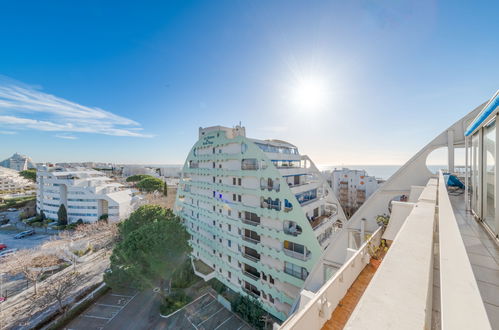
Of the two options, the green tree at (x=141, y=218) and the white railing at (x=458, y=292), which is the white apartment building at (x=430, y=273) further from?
the green tree at (x=141, y=218)

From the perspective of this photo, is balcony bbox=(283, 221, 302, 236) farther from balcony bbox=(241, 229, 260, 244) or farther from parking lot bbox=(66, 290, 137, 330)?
parking lot bbox=(66, 290, 137, 330)

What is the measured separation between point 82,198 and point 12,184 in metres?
55.7

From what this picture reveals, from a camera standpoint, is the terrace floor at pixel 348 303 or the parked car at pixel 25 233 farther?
the parked car at pixel 25 233

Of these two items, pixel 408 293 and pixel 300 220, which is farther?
pixel 300 220

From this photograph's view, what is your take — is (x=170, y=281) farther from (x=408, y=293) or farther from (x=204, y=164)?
(x=408, y=293)

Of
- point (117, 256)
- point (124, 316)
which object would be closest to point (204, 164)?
point (117, 256)

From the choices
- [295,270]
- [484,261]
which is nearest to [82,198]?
[295,270]

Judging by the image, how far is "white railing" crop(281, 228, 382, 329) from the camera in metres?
2.25

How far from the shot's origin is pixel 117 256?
16.7m

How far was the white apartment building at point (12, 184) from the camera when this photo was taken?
62188 mm

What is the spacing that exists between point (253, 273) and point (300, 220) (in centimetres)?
706

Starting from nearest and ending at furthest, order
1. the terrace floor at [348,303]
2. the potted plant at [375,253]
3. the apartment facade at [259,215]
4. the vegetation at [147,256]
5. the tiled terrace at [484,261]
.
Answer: the tiled terrace at [484,261], the terrace floor at [348,303], the potted plant at [375,253], the apartment facade at [259,215], the vegetation at [147,256]

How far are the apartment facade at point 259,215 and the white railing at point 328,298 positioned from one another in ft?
31.5

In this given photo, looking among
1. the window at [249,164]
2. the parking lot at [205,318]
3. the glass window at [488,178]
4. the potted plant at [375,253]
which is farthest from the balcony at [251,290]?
the glass window at [488,178]
